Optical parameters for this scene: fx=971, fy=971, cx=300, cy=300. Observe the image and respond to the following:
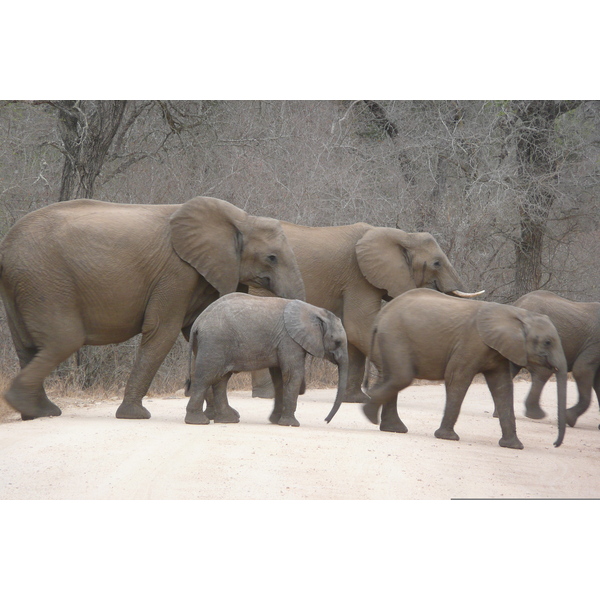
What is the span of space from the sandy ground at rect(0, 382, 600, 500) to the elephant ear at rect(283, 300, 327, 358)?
2.27 ft

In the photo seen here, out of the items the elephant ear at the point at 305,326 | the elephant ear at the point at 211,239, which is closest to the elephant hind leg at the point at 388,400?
the elephant ear at the point at 305,326

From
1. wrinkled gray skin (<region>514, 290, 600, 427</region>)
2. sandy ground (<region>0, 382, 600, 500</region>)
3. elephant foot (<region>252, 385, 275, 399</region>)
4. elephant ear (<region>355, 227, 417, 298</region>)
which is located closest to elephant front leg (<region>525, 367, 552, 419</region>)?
wrinkled gray skin (<region>514, 290, 600, 427</region>)

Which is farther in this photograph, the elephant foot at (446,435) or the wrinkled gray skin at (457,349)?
the elephant foot at (446,435)

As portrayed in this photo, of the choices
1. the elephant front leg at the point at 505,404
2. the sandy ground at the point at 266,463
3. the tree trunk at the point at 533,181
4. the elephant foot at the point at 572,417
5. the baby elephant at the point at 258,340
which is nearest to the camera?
the sandy ground at the point at 266,463

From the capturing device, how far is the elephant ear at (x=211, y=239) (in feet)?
28.9

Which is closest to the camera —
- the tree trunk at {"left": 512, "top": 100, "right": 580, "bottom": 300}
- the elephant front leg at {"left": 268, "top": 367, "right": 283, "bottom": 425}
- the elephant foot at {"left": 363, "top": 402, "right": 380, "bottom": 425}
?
the elephant front leg at {"left": 268, "top": 367, "right": 283, "bottom": 425}

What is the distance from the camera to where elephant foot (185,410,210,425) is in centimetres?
807

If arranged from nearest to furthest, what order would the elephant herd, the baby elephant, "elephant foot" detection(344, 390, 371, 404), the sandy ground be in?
the sandy ground → the baby elephant → the elephant herd → "elephant foot" detection(344, 390, 371, 404)

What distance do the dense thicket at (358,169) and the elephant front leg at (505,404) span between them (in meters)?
5.44

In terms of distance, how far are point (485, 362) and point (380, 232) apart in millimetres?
3333

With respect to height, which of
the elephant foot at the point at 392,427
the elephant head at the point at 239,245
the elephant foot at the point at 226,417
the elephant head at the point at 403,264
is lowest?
the elephant foot at the point at 392,427

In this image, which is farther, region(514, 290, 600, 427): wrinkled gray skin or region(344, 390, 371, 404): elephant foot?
region(344, 390, 371, 404): elephant foot

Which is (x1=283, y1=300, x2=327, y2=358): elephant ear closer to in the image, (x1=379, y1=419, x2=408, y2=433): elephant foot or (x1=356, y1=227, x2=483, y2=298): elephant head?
(x1=379, y1=419, x2=408, y2=433): elephant foot

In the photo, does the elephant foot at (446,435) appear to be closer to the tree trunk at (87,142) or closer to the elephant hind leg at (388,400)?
the elephant hind leg at (388,400)
